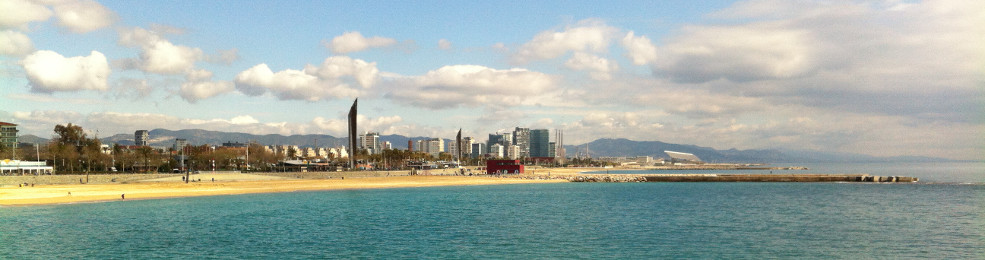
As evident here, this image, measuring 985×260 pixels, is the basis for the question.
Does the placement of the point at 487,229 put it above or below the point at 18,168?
below

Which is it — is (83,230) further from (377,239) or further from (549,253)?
(549,253)

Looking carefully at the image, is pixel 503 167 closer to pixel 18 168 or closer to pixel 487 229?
pixel 18 168

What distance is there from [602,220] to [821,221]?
17.4 m

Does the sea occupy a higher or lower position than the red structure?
lower

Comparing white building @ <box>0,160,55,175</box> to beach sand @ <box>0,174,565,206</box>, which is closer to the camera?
beach sand @ <box>0,174,565,206</box>

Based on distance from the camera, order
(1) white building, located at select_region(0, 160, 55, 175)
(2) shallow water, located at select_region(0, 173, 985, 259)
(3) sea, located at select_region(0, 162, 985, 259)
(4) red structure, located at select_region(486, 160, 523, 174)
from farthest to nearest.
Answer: (4) red structure, located at select_region(486, 160, 523, 174)
(1) white building, located at select_region(0, 160, 55, 175)
(2) shallow water, located at select_region(0, 173, 985, 259)
(3) sea, located at select_region(0, 162, 985, 259)

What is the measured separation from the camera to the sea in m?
32.9

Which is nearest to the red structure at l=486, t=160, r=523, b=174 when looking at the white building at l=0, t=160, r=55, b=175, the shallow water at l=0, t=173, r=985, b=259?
the shallow water at l=0, t=173, r=985, b=259

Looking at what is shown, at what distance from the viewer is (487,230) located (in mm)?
42000

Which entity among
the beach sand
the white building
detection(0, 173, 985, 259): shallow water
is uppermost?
the white building

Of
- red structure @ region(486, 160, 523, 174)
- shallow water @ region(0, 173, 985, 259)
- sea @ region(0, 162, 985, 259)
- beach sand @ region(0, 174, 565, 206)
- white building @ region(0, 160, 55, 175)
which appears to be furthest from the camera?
red structure @ region(486, 160, 523, 174)

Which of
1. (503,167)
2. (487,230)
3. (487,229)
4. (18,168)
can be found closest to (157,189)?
(18,168)

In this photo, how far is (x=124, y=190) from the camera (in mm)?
73438

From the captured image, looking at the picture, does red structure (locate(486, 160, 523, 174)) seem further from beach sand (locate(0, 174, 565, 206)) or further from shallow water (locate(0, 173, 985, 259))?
shallow water (locate(0, 173, 985, 259))
